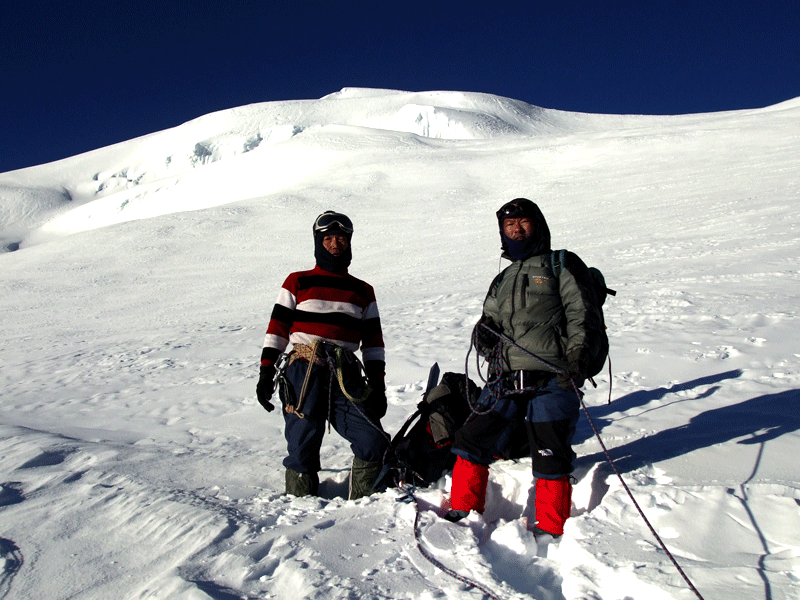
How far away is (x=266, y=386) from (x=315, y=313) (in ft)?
1.66

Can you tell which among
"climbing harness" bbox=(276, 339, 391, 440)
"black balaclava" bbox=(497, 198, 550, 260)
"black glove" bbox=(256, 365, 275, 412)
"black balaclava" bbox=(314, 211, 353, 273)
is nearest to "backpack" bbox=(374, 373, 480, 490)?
"climbing harness" bbox=(276, 339, 391, 440)

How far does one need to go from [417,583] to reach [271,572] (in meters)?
0.59

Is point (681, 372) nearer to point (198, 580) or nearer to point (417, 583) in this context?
point (417, 583)

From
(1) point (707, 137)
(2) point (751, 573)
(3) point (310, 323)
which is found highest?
(1) point (707, 137)

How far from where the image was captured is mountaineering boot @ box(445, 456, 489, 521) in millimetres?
2895

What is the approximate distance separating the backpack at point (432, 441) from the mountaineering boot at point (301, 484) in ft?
1.17

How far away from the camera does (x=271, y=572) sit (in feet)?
7.52

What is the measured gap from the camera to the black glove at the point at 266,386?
330cm

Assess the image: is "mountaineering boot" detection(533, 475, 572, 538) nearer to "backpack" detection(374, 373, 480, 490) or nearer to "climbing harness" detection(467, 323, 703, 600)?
"climbing harness" detection(467, 323, 703, 600)

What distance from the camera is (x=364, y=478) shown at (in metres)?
3.29

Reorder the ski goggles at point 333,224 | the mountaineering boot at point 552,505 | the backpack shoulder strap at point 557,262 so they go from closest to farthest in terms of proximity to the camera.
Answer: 1. the mountaineering boot at point 552,505
2. the backpack shoulder strap at point 557,262
3. the ski goggles at point 333,224

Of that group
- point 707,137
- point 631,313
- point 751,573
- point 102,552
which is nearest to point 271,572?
point 102,552

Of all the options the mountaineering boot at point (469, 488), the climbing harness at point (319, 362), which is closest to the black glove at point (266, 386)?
the climbing harness at point (319, 362)

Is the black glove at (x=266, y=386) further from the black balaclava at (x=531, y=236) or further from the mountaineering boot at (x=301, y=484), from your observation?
the black balaclava at (x=531, y=236)
